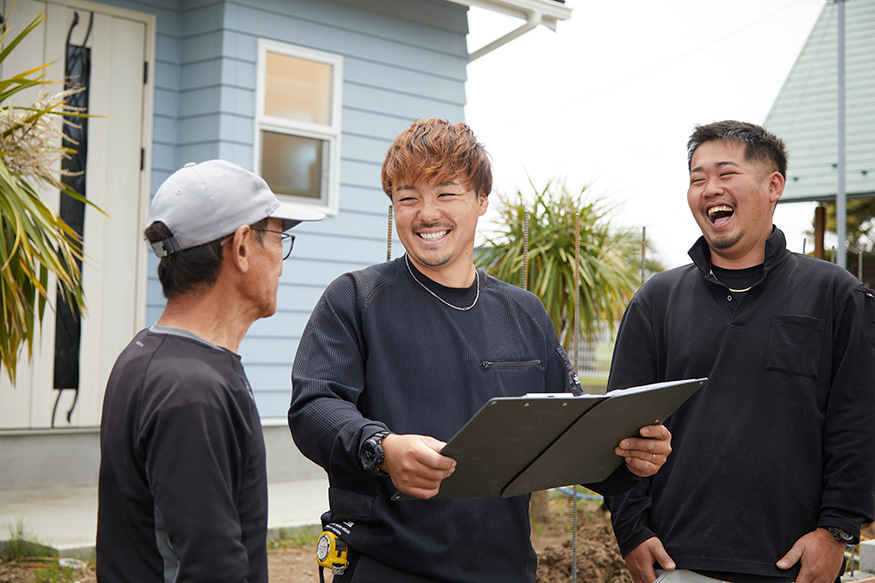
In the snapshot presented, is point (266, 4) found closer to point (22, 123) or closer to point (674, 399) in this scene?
point (22, 123)

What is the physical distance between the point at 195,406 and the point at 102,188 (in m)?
5.40

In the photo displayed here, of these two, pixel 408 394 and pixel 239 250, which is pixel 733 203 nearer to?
pixel 408 394

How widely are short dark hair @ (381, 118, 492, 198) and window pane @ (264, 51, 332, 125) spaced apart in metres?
4.83

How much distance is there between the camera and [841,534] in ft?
7.85

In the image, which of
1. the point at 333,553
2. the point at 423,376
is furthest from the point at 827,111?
the point at 333,553

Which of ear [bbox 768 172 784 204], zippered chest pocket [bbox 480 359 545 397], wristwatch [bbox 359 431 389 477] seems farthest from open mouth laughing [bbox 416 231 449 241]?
ear [bbox 768 172 784 204]

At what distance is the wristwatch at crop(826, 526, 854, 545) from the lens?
7.83 feet

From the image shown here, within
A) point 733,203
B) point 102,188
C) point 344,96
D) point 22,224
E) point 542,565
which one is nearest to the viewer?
point 733,203

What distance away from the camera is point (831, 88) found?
11.3 metres

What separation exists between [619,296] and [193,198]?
210 inches

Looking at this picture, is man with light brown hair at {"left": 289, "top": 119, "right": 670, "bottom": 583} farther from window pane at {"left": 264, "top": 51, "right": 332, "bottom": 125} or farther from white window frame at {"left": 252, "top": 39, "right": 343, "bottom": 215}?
window pane at {"left": 264, "top": 51, "right": 332, "bottom": 125}

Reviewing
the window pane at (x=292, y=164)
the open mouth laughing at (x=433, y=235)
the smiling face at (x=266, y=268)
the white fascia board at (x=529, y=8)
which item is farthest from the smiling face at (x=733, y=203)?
the white fascia board at (x=529, y=8)

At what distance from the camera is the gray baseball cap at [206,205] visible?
171 cm

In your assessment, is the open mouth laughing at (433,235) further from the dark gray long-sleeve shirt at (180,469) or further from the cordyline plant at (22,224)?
the cordyline plant at (22,224)
